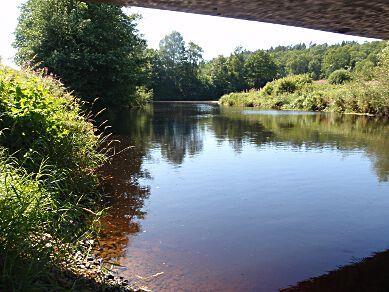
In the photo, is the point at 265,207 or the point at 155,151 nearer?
the point at 265,207

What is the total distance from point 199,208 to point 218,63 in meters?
94.1

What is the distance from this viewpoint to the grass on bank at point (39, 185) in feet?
11.5

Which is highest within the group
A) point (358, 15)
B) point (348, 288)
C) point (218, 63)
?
point (218, 63)

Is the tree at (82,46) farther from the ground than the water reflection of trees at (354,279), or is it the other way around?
the tree at (82,46)

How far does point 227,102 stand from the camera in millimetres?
56219

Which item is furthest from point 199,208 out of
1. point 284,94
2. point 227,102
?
point 227,102

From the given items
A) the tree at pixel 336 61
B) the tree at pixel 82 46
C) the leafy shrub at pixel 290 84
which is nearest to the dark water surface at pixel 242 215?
the tree at pixel 82 46

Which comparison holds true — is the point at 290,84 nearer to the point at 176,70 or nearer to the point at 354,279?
the point at 354,279

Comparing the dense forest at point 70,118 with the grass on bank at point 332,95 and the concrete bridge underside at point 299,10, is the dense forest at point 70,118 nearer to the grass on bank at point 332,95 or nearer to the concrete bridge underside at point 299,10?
the grass on bank at point 332,95

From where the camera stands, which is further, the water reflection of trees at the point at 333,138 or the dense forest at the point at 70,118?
the water reflection of trees at the point at 333,138

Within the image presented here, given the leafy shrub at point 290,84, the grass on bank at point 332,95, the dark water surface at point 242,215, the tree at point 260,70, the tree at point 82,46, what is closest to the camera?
the dark water surface at point 242,215

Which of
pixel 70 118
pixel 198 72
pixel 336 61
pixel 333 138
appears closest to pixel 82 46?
pixel 333 138

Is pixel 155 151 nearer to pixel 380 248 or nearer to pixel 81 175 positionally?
pixel 81 175

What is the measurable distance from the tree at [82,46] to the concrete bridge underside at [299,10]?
20.5m
